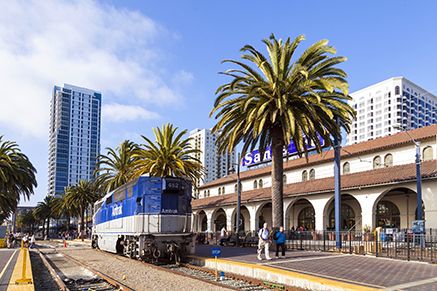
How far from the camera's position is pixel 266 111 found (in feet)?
77.8

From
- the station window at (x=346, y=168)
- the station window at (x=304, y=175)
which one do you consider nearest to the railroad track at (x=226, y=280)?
the station window at (x=346, y=168)

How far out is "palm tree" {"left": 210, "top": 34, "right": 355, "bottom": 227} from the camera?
23359mm

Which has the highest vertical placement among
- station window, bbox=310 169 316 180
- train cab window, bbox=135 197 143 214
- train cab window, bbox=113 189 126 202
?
station window, bbox=310 169 316 180

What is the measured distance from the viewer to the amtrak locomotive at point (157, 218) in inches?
754

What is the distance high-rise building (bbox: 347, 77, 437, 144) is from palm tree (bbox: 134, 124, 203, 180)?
12042 cm

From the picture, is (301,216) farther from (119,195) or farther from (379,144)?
(119,195)

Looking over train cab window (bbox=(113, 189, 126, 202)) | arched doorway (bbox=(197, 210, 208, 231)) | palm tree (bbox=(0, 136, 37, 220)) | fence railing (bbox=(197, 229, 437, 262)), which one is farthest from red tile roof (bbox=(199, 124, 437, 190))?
palm tree (bbox=(0, 136, 37, 220))

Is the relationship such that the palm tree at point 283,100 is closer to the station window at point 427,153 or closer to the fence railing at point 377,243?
the fence railing at point 377,243

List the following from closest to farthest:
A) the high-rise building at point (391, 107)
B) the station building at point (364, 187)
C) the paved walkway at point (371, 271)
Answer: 1. the paved walkway at point (371, 271)
2. the station building at point (364, 187)
3. the high-rise building at point (391, 107)

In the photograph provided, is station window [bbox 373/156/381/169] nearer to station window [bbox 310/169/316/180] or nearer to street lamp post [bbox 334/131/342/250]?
station window [bbox 310/169/316/180]

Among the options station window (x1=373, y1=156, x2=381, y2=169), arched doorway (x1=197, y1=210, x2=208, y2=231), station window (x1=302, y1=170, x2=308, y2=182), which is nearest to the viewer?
station window (x1=373, y1=156, x2=381, y2=169)

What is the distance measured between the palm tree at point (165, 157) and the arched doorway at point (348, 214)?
12.8 meters

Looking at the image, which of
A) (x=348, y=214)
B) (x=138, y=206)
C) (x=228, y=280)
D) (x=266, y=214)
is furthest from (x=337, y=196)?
(x=266, y=214)

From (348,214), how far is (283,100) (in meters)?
20.5
